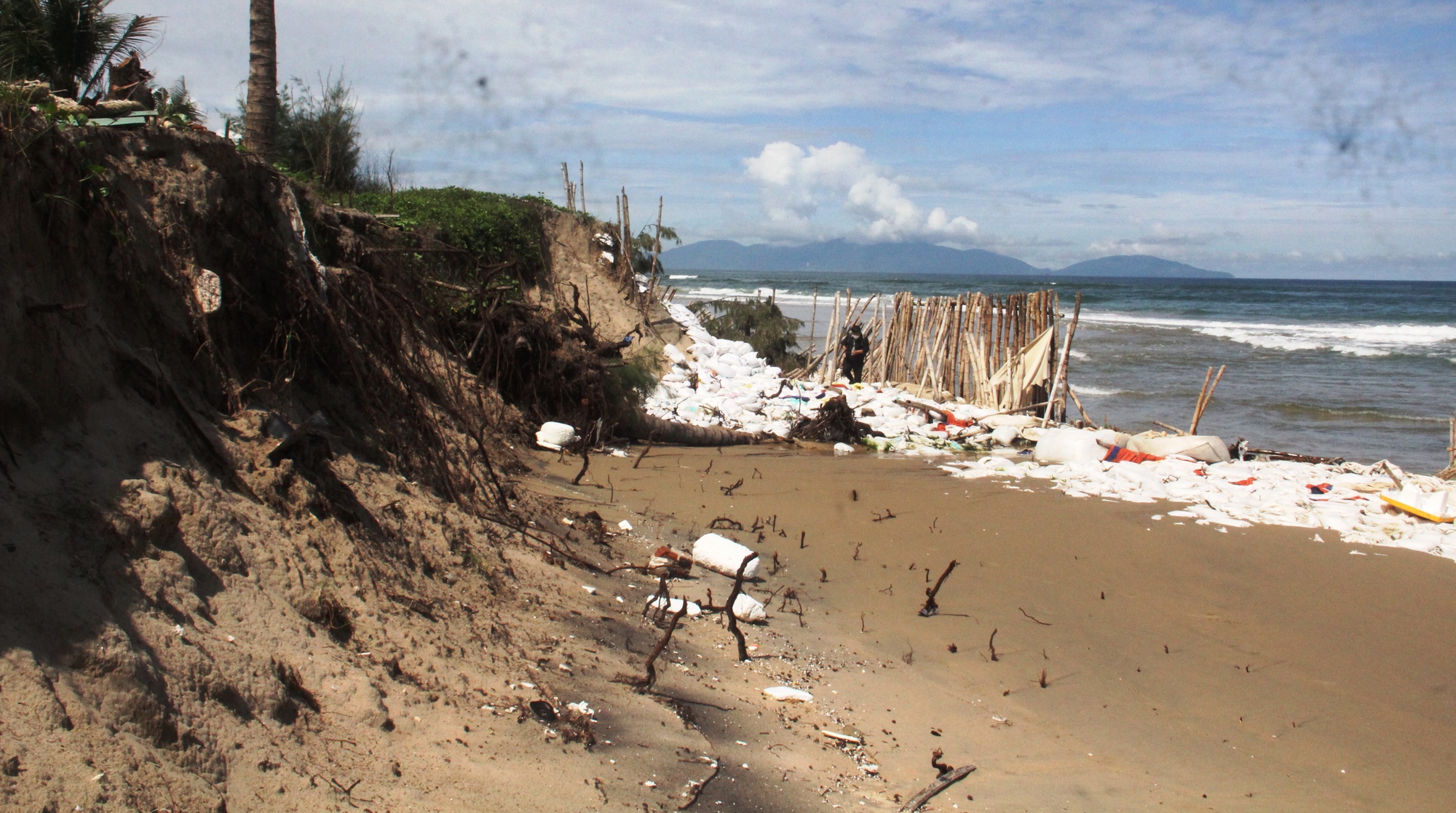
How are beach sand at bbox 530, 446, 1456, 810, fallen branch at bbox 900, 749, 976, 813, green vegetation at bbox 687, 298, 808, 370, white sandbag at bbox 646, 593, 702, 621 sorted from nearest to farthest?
1. fallen branch at bbox 900, 749, 976, 813
2. beach sand at bbox 530, 446, 1456, 810
3. white sandbag at bbox 646, 593, 702, 621
4. green vegetation at bbox 687, 298, 808, 370

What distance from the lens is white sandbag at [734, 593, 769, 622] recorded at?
4559 mm

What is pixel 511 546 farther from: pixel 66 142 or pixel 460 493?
pixel 66 142

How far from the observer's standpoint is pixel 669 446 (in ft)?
30.5

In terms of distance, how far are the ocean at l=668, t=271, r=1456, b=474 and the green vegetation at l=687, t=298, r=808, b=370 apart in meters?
5.39

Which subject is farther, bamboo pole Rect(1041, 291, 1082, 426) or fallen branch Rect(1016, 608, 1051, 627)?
bamboo pole Rect(1041, 291, 1082, 426)

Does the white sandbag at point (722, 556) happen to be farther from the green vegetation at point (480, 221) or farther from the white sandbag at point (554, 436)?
the green vegetation at point (480, 221)

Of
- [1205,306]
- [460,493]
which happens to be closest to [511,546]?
[460,493]

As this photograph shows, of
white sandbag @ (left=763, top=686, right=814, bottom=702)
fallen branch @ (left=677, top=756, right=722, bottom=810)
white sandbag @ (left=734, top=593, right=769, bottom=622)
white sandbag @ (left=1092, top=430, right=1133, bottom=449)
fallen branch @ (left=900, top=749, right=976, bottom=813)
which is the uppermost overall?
white sandbag @ (left=1092, top=430, right=1133, bottom=449)

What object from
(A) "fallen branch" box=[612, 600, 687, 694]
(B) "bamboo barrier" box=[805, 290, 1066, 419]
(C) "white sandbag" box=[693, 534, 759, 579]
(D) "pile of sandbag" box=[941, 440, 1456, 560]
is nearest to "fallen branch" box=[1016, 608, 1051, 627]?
(C) "white sandbag" box=[693, 534, 759, 579]

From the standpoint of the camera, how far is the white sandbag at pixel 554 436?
7.89 meters

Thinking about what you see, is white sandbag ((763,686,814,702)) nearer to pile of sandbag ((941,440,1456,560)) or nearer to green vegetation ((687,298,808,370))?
pile of sandbag ((941,440,1456,560))

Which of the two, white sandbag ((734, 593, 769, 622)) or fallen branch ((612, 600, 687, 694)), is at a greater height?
fallen branch ((612, 600, 687, 694))

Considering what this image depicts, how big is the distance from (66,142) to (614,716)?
278cm

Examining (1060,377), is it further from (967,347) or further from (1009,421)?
(967,347)
